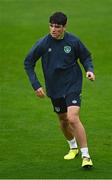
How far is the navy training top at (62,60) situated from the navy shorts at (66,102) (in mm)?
73

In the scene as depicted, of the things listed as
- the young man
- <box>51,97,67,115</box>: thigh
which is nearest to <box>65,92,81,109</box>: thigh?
the young man

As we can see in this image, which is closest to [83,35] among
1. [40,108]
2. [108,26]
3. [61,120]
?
[108,26]

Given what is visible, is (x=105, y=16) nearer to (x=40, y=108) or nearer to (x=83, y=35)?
(x=83, y=35)

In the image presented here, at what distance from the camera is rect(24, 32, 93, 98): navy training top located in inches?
416

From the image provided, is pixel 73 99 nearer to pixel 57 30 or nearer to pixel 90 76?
pixel 90 76

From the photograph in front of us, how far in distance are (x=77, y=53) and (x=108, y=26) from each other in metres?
11.6

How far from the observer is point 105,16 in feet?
76.3

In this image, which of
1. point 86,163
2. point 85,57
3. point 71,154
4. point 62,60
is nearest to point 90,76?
point 85,57

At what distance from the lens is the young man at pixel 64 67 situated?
10.5 meters

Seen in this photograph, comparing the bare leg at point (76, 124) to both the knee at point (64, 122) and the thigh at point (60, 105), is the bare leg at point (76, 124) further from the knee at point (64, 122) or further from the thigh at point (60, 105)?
the knee at point (64, 122)

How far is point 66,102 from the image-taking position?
34.9ft

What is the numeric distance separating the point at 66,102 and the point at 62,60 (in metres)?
0.60

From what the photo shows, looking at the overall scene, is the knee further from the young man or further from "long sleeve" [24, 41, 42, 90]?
"long sleeve" [24, 41, 42, 90]

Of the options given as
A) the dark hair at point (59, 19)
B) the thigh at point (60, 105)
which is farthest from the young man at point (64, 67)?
the thigh at point (60, 105)
